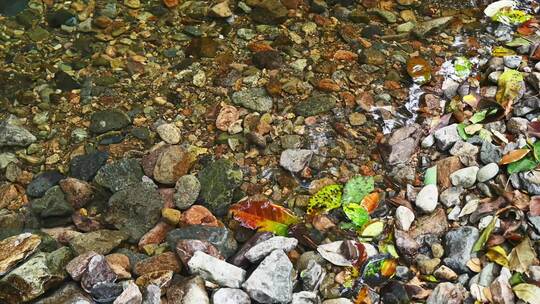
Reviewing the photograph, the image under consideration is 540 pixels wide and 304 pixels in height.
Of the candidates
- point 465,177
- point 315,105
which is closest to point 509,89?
point 465,177

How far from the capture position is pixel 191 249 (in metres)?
2.90

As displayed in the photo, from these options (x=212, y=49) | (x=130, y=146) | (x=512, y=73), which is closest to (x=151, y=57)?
(x=212, y=49)

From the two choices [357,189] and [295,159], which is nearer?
[357,189]

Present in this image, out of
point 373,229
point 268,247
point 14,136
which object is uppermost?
point 14,136

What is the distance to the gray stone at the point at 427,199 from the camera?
121 inches

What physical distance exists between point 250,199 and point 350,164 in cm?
64

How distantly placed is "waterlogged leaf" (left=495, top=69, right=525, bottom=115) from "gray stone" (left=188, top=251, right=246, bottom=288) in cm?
186

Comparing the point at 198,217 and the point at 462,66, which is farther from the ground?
the point at 462,66

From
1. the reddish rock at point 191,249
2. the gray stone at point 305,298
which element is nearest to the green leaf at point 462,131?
the gray stone at point 305,298

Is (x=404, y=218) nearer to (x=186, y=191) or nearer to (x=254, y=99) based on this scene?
(x=186, y=191)

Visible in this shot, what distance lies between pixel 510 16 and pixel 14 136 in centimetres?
352

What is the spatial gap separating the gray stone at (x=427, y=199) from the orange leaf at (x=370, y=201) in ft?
0.71

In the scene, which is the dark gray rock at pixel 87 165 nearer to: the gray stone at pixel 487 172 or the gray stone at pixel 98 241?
the gray stone at pixel 98 241

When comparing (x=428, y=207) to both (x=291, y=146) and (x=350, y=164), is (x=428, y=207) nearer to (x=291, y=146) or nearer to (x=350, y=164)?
(x=350, y=164)
